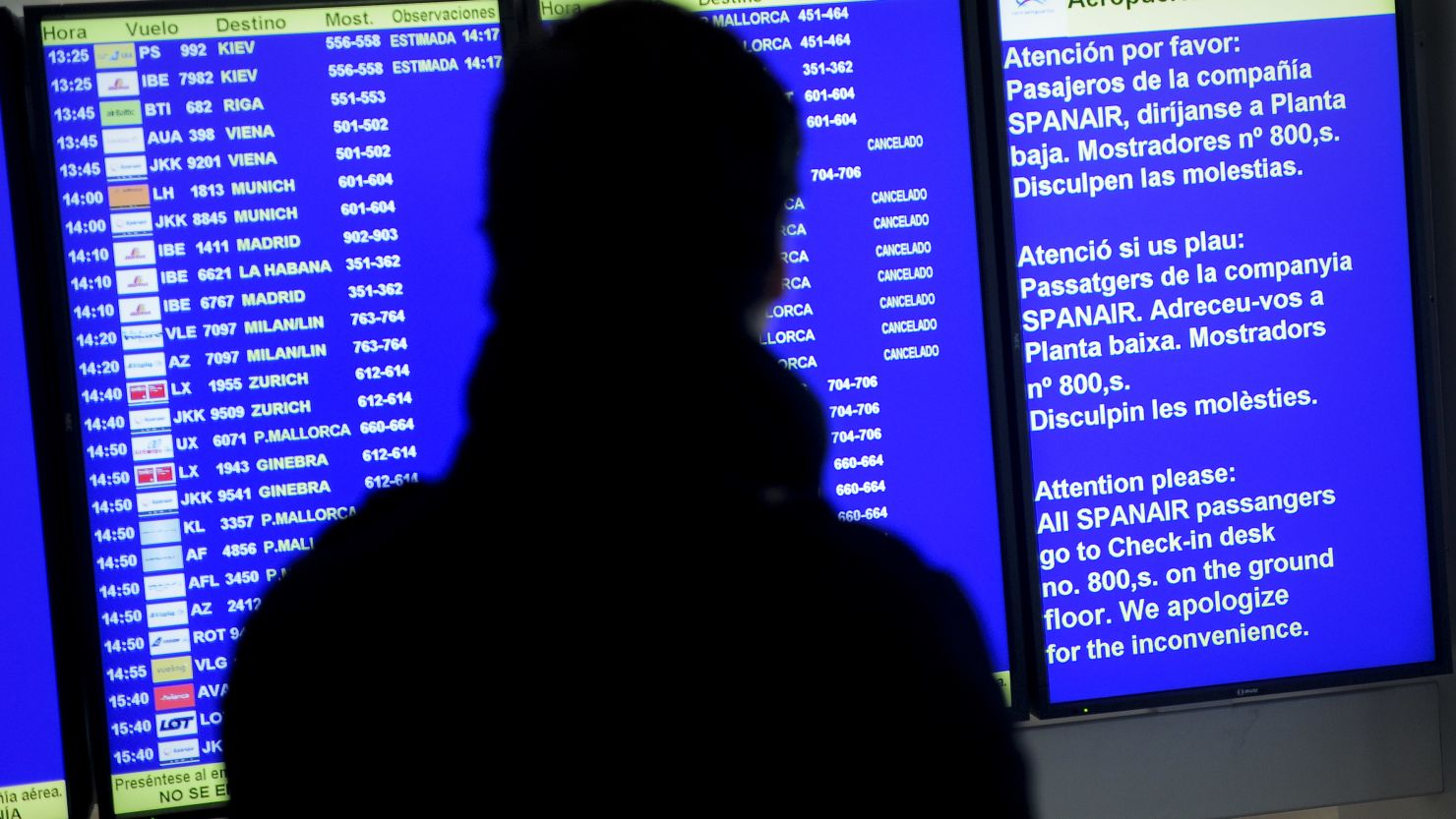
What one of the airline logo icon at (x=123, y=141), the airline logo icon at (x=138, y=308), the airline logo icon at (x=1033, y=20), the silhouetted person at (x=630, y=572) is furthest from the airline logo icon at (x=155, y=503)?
the airline logo icon at (x=1033, y=20)

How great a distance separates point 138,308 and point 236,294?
0.13 m

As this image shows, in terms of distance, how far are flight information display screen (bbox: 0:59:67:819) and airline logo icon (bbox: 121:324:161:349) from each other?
124 millimetres

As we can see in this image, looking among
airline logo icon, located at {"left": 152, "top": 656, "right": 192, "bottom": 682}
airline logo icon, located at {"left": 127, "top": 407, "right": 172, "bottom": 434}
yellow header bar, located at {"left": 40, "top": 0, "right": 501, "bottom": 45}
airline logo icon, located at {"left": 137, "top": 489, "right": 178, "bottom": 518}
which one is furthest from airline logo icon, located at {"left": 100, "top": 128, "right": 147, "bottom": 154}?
airline logo icon, located at {"left": 152, "top": 656, "right": 192, "bottom": 682}

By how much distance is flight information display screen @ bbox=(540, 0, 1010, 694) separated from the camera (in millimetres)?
1758

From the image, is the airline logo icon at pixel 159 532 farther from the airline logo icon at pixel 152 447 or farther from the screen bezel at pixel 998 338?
the screen bezel at pixel 998 338

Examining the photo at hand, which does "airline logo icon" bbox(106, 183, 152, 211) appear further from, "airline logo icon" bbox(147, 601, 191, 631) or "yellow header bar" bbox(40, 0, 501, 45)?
"airline logo icon" bbox(147, 601, 191, 631)

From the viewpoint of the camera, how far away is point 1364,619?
183 cm

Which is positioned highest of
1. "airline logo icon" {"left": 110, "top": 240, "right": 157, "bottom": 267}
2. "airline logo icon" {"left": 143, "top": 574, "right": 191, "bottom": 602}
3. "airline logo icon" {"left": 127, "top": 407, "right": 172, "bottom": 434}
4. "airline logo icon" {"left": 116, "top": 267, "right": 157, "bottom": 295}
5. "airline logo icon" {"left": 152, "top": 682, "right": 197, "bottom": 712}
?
"airline logo icon" {"left": 110, "top": 240, "right": 157, "bottom": 267}

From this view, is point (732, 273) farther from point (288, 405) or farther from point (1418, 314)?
point (1418, 314)

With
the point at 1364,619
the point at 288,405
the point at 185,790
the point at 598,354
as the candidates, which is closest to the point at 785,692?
the point at 598,354

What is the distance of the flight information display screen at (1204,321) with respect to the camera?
1.80 m

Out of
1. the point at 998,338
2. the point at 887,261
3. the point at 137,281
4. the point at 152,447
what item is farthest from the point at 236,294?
the point at 998,338

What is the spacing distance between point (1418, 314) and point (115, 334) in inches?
70.5

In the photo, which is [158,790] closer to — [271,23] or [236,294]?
A: [236,294]
